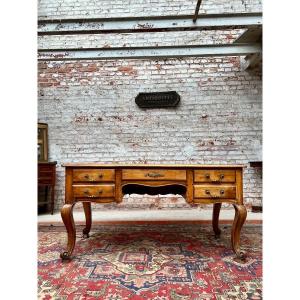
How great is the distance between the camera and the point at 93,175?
8.02 feet

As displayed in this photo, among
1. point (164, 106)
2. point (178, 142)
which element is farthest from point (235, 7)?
point (178, 142)

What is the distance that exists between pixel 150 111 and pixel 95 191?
9.12ft

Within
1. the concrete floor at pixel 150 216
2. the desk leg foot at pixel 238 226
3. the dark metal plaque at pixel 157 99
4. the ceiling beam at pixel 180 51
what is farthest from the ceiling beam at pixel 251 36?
the concrete floor at pixel 150 216

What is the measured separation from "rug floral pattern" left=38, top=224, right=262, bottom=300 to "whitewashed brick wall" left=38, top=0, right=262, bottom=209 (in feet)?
6.23

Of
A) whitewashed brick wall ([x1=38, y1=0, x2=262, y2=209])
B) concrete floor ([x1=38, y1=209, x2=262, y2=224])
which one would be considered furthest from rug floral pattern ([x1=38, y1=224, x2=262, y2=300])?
whitewashed brick wall ([x1=38, y1=0, x2=262, y2=209])

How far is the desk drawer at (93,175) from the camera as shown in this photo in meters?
2.44

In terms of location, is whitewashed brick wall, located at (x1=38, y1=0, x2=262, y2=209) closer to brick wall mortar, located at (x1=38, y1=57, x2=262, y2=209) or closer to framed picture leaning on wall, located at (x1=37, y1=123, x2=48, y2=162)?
brick wall mortar, located at (x1=38, y1=57, x2=262, y2=209)

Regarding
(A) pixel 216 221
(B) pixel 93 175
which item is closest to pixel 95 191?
(B) pixel 93 175

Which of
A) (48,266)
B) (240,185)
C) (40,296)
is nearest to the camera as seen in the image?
(40,296)

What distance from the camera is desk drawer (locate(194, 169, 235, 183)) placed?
2426mm
